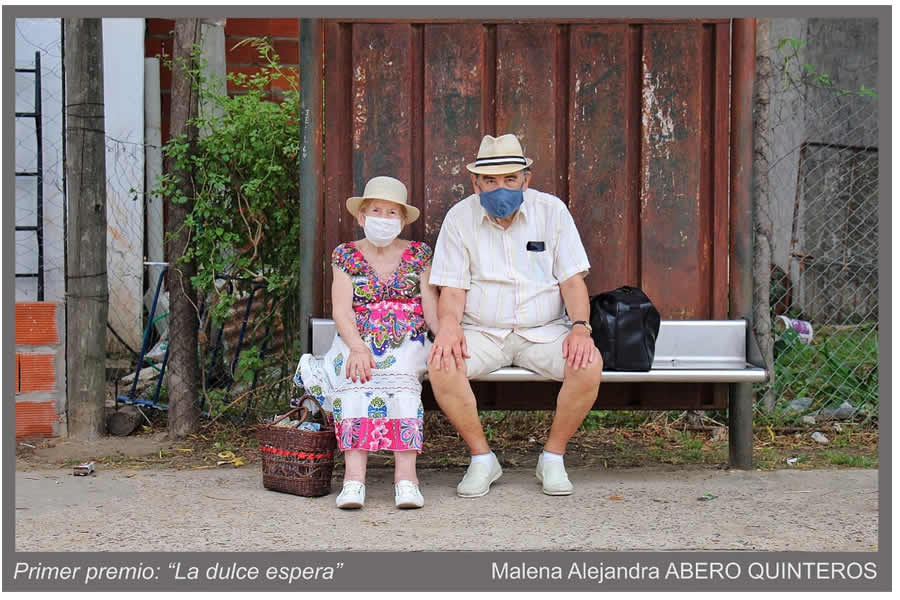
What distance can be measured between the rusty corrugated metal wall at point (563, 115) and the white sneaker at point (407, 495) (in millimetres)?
1284

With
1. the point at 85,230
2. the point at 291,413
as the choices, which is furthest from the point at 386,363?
the point at 85,230

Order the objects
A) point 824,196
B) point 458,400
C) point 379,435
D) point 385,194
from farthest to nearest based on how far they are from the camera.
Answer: point 824,196, point 385,194, point 458,400, point 379,435

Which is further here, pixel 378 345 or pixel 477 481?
pixel 378 345

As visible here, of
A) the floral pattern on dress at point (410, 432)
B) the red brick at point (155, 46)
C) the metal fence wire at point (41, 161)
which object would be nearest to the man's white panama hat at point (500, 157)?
the floral pattern on dress at point (410, 432)

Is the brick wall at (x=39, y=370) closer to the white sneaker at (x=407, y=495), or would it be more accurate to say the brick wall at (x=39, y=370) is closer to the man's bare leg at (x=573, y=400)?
the white sneaker at (x=407, y=495)

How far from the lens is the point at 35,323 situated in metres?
5.47

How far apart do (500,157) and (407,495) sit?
148cm

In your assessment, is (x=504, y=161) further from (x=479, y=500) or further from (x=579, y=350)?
(x=479, y=500)

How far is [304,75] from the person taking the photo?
16.2 feet

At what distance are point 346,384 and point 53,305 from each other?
6.52ft

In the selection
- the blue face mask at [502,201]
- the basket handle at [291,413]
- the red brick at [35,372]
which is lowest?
the basket handle at [291,413]

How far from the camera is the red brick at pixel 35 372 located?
546 centimetres

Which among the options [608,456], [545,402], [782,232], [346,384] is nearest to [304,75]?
[346,384]

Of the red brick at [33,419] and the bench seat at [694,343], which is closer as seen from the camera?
the bench seat at [694,343]
